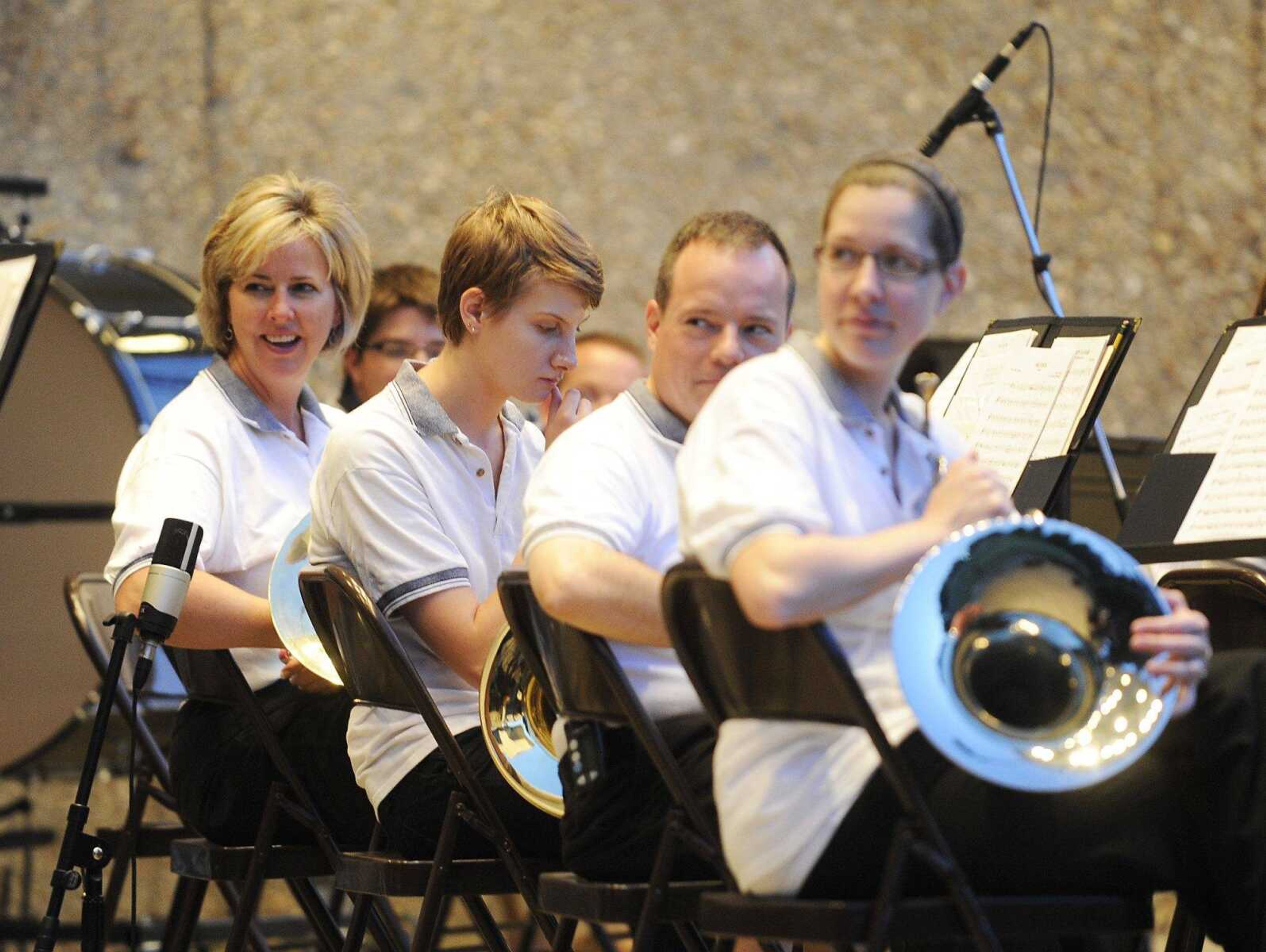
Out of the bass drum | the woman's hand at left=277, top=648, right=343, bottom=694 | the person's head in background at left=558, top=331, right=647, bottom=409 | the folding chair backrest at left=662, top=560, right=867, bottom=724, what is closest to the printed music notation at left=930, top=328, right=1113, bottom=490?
the folding chair backrest at left=662, top=560, right=867, bottom=724

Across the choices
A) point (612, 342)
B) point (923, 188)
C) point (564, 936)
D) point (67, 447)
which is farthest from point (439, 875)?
point (67, 447)

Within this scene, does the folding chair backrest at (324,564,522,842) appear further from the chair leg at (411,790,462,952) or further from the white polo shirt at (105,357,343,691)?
the white polo shirt at (105,357,343,691)

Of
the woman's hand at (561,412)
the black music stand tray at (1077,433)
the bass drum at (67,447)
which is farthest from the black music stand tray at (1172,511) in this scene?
the bass drum at (67,447)

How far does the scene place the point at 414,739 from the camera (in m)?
2.41

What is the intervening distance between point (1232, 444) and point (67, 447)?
10.6 feet

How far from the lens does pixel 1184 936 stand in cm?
206

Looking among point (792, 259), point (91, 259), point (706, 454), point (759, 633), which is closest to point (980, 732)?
point (759, 633)

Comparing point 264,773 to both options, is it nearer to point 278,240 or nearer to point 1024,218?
point 278,240

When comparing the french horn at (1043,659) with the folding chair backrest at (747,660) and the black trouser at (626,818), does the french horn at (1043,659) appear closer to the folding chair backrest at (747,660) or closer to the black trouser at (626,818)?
the folding chair backrest at (747,660)

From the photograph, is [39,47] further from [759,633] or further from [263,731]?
[759,633]

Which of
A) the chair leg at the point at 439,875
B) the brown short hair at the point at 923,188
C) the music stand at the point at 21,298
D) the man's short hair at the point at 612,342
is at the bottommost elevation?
the chair leg at the point at 439,875

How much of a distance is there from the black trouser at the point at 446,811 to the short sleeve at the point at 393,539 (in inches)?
8.4

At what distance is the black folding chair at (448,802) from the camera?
2.20 meters

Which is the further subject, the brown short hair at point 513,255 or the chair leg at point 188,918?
the chair leg at point 188,918
